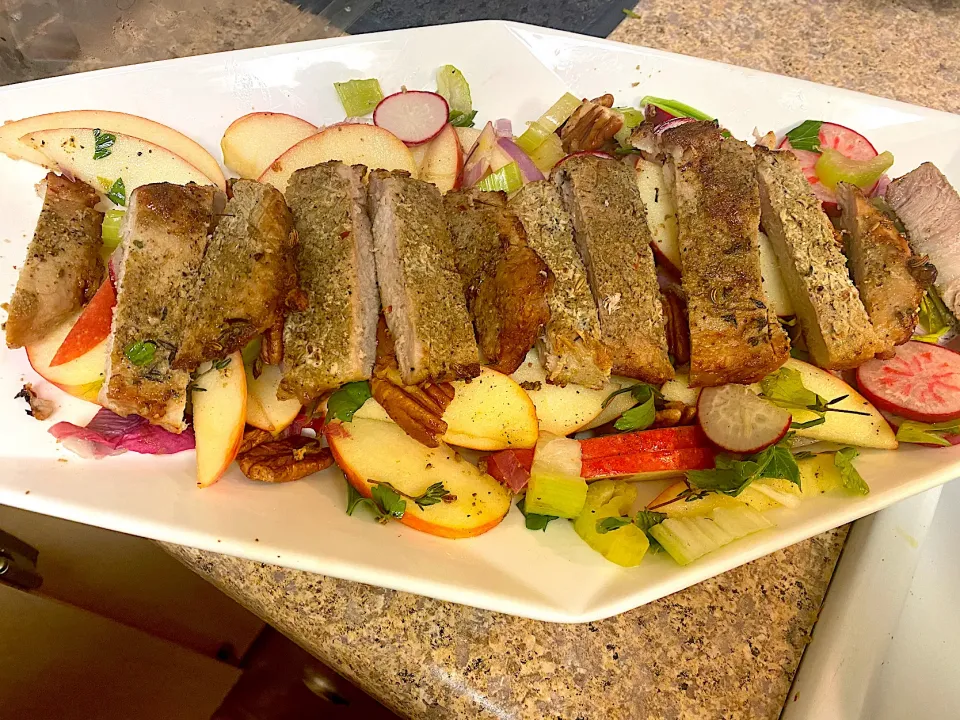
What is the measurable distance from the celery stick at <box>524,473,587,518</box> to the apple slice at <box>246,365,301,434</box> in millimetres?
774

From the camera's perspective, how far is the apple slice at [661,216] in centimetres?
214

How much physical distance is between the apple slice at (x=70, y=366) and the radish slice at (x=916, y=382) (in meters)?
2.52

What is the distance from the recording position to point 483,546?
1.78 meters

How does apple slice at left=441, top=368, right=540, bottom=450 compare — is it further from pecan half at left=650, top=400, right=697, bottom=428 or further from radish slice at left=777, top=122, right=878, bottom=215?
radish slice at left=777, top=122, right=878, bottom=215

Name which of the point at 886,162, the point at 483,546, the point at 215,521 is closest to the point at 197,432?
the point at 215,521

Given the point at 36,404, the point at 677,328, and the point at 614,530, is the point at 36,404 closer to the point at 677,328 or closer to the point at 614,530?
the point at 614,530

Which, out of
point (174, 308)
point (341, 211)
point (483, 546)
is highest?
point (341, 211)

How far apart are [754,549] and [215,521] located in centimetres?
146

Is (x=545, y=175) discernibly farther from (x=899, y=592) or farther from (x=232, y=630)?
(x=232, y=630)

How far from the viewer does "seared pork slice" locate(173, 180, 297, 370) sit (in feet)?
5.33

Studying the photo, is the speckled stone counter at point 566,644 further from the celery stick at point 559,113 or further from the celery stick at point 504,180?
the celery stick at point 559,113

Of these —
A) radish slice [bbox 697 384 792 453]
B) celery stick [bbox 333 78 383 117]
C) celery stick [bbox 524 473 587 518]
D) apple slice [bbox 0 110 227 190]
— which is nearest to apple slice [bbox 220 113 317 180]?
apple slice [bbox 0 110 227 190]

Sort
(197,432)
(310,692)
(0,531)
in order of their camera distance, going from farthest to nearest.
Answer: (310,692) < (0,531) < (197,432)

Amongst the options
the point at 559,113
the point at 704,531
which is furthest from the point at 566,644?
the point at 559,113
